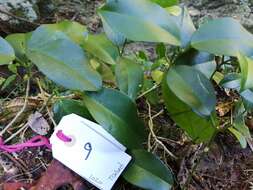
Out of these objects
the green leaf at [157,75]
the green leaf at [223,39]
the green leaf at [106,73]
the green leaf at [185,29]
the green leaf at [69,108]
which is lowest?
the green leaf at [157,75]

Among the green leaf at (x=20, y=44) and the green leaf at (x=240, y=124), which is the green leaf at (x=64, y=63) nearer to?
the green leaf at (x=20, y=44)

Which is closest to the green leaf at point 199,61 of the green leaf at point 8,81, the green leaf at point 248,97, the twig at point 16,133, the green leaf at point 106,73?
the green leaf at point 248,97

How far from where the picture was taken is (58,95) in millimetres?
902

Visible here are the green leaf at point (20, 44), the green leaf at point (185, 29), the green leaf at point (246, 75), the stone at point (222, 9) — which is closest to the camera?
the green leaf at point (246, 75)

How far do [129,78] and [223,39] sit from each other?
→ 0.60ft

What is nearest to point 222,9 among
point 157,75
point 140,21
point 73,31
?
point 157,75

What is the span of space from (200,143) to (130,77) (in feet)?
0.66

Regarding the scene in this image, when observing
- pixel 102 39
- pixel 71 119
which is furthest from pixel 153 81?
pixel 71 119

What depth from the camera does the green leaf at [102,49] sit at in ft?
2.88

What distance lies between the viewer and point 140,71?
2.69 feet

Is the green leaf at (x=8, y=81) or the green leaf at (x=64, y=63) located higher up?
the green leaf at (x=64, y=63)

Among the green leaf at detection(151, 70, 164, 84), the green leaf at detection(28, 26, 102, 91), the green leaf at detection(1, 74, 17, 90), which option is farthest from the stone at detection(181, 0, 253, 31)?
the green leaf at detection(28, 26, 102, 91)

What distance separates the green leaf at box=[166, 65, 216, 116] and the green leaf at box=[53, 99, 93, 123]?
0.54ft

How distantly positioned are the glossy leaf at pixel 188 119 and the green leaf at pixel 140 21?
113 mm
